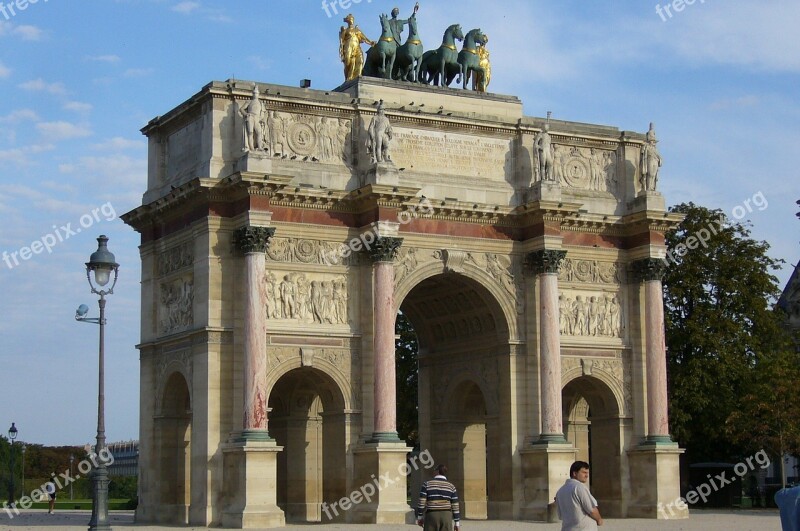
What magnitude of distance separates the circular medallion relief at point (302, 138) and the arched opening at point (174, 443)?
24.7ft

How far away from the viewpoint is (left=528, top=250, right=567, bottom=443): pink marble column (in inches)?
1656

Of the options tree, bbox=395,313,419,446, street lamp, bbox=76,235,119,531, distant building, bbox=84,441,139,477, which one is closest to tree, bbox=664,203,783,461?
tree, bbox=395,313,419,446

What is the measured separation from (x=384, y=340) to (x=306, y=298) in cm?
254

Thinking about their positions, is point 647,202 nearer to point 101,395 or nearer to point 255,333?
point 255,333

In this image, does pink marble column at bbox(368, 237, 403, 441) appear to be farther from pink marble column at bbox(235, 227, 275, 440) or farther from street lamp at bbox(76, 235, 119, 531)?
street lamp at bbox(76, 235, 119, 531)

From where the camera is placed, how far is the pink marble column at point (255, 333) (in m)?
37.9

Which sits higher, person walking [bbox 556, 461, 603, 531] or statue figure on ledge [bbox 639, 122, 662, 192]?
statue figure on ledge [bbox 639, 122, 662, 192]

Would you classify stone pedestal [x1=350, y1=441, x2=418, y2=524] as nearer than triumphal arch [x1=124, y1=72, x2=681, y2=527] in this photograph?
Yes

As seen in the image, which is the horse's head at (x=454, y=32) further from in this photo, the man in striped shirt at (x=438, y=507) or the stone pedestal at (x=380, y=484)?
the man in striped shirt at (x=438, y=507)

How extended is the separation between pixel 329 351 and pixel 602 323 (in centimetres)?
964

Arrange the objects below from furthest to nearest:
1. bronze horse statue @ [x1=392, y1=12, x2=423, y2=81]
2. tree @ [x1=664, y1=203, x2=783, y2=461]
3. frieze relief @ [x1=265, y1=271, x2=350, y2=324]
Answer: tree @ [x1=664, y1=203, x2=783, y2=461] < bronze horse statue @ [x1=392, y1=12, x2=423, y2=81] < frieze relief @ [x1=265, y1=271, x2=350, y2=324]

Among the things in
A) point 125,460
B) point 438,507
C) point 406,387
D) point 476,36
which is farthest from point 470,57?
point 125,460

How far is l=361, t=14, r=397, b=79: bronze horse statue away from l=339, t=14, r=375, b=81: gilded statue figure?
292 millimetres

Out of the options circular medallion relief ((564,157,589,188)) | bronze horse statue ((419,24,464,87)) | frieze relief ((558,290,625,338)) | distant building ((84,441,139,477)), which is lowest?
distant building ((84,441,139,477))
